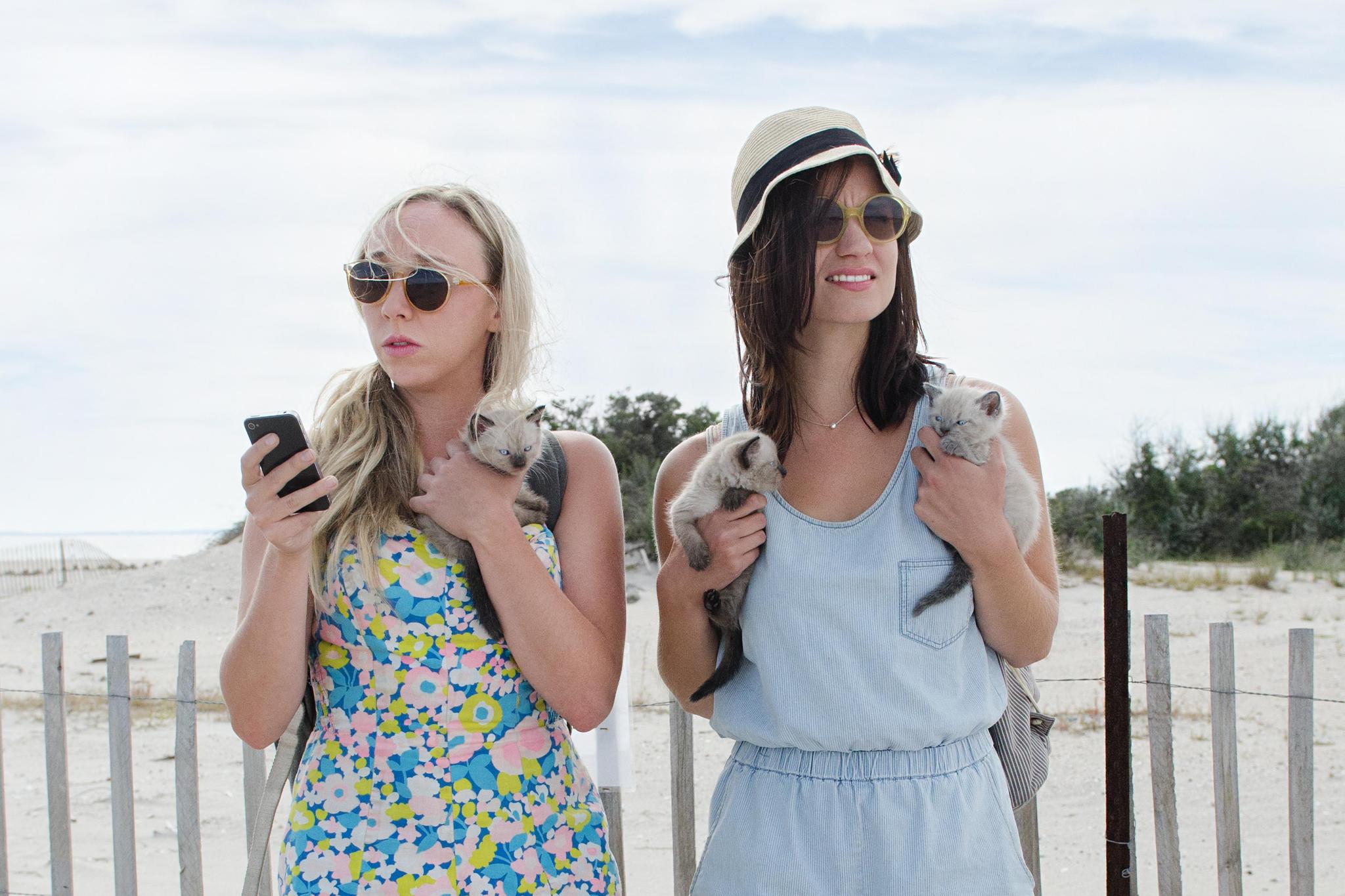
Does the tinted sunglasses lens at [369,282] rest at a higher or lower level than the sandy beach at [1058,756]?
higher

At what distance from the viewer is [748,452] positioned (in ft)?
7.86

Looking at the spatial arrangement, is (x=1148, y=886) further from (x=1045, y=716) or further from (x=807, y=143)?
(x=807, y=143)

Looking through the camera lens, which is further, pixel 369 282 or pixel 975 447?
pixel 369 282

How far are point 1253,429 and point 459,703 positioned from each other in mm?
25423

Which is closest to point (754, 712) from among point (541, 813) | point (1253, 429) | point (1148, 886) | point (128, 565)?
point (541, 813)

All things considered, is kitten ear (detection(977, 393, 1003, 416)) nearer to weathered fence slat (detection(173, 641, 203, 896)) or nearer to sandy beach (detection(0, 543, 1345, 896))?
weathered fence slat (detection(173, 641, 203, 896))

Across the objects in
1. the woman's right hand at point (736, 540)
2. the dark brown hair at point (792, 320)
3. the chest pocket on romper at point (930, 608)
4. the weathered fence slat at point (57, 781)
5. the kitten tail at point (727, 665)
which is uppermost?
the dark brown hair at point (792, 320)

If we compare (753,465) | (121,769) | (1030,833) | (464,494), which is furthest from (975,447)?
(121,769)

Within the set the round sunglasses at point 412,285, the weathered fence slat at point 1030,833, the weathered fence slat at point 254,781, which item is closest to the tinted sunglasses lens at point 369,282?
the round sunglasses at point 412,285

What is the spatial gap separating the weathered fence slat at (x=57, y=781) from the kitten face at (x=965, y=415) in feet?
14.5

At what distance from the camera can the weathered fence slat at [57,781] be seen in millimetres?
4824

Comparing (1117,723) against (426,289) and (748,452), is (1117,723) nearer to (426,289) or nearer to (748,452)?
(748,452)

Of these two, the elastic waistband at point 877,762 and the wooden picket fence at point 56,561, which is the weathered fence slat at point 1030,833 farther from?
the wooden picket fence at point 56,561

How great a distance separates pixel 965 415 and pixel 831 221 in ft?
1.83
